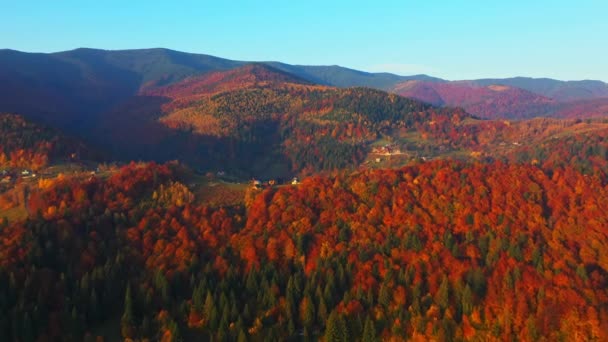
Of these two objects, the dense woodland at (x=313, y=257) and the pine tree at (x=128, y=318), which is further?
the dense woodland at (x=313, y=257)

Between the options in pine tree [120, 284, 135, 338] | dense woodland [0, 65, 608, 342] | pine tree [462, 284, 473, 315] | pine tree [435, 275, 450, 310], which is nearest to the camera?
pine tree [120, 284, 135, 338]

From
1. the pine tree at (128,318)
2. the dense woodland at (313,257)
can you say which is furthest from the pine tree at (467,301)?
the pine tree at (128,318)

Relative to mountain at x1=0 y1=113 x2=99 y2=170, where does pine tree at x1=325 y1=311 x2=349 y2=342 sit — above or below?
below

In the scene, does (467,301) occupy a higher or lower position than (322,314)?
higher

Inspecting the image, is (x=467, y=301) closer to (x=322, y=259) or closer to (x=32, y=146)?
(x=322, y=259)

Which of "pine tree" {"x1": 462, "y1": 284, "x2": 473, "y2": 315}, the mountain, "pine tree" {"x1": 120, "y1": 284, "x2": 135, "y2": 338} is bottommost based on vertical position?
"pine tree" {"x1": 120, "y1": 284, "x2": 135, "y2": 338}

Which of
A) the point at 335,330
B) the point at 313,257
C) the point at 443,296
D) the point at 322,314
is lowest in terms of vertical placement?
the point at 322,314

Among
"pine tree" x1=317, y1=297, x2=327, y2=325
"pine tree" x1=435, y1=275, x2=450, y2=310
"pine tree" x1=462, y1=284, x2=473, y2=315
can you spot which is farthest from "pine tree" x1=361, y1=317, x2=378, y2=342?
"pine tree" x1=462, y1=284, x2=473, y2=315

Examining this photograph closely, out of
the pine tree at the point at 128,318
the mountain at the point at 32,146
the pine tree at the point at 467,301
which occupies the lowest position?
the pine tree at the point at 128,318

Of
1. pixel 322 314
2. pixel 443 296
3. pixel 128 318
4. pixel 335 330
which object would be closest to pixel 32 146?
pixel 128 318

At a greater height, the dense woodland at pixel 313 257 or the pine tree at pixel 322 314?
the dense woodland at pixel 313 257

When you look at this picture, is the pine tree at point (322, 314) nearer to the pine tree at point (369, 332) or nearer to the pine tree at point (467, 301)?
the pine tree at point (369, 332)

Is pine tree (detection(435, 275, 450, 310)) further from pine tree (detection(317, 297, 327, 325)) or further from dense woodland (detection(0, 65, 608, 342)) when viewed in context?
pine tree (detection(317, 297, 327, 325))
